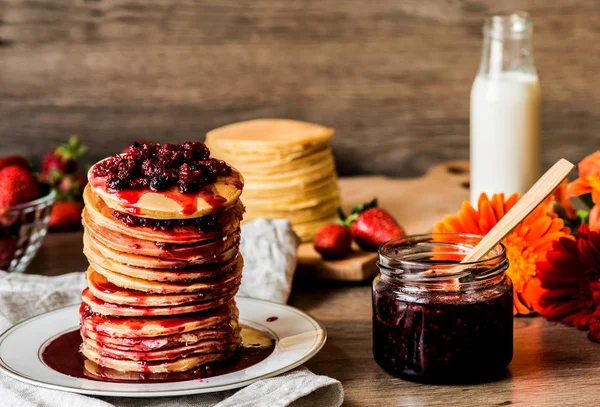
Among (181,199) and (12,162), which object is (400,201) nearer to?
Answer: (12,162)

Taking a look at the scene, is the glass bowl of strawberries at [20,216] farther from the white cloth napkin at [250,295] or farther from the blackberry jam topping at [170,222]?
the blackberry jam topping at [170,222]

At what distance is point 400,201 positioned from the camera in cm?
228

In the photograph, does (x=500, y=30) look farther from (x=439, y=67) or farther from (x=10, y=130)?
(x=10, y=130)

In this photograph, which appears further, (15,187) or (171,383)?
(15,187)

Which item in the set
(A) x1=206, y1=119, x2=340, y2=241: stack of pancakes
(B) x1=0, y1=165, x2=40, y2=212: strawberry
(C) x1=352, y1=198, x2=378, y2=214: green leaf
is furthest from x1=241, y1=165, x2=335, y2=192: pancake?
(B) x1=0, y1=165, x2=40, y2=212: strawberry

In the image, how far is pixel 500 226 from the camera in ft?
4.09

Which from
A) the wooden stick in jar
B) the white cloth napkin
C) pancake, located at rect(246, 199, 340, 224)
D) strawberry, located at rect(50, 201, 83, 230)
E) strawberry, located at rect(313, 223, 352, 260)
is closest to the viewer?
the white cloth napkin

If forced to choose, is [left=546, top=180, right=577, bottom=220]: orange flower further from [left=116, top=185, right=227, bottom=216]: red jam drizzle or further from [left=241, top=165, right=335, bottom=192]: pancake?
[left=116, top=185, right=227, bottom=216]: red jam drizzle

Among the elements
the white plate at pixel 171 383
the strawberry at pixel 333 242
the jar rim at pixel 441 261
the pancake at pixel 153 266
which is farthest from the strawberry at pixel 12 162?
the jar rim at pixel 441 261

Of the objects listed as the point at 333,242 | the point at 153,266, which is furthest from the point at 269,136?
the point at 153,266

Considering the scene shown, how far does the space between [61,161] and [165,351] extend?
1.25m

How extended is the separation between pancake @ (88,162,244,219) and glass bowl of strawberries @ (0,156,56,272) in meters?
0.69

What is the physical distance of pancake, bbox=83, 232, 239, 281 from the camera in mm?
1152

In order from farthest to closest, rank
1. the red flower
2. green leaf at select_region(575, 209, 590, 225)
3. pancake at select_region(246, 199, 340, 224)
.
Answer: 1. pancake at select_region(246, 199, 340, 224)
2. green leaf at select_region(575, 209, 590, 225)
3. the red flower
